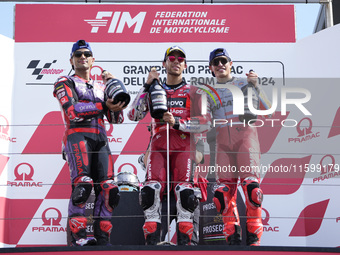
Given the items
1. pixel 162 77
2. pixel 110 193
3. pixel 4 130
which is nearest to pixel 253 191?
pixel 110 193

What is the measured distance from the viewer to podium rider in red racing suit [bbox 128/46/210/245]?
13.4 ft

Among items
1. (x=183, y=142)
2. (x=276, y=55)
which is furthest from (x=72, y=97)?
(x=276, y=55)

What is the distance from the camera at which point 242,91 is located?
4449 millimetres

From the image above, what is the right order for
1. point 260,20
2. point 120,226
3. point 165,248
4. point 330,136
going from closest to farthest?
point 165,248
point 120,226
point 330,136
point 260,20

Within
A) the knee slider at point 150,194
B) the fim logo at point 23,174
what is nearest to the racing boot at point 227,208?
the knee slider at point 150,194

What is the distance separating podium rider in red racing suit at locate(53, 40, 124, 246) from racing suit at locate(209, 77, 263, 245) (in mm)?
672

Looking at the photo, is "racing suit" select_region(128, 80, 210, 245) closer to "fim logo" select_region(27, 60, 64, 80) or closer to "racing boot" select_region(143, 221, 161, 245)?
"racing boot" select_region(143, 221, 161, 245)

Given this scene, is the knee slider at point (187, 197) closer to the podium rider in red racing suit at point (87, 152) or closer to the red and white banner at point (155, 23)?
the podium rider in red racing suit at point (87, 152)

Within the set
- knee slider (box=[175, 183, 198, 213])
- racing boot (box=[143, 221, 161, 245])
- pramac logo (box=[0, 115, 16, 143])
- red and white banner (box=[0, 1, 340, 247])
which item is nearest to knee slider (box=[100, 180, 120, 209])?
racing boot (box=[143, 221, 161, 245])

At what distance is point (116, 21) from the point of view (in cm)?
625

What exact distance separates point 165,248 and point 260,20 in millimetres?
3268

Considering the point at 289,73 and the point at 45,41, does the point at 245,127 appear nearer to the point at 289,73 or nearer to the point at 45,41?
the point at 289,73

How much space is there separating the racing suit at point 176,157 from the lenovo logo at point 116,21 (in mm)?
1897

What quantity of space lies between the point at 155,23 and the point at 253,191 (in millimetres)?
2638
